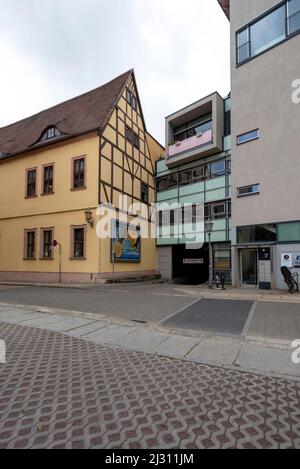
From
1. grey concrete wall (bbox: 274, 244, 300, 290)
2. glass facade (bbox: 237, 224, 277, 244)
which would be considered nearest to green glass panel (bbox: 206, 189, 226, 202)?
glass facade (bbox: 237, 224, 277, 244)

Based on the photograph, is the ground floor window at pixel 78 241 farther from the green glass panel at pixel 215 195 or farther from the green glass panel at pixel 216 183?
the green glass panel at pixel 216 183

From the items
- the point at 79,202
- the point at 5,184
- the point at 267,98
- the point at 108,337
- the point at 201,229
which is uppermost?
the point at 267,98

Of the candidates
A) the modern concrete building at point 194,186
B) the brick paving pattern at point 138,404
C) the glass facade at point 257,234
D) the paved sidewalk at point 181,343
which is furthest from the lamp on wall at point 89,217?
the brick paving pattern at point 138,404

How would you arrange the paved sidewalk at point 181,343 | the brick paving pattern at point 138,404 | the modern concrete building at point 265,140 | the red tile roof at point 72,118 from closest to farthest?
the brick paving pattern at point 138,404, the paved sidewalk at point 181,343, the modern concrete building at point 265,140, the red tile roof at point 72,118

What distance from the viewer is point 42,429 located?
2.86 m

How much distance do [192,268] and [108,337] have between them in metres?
21.8

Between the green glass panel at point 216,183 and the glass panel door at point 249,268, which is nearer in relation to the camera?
the glass panel door at point 249,268

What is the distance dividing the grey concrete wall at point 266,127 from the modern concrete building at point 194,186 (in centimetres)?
237

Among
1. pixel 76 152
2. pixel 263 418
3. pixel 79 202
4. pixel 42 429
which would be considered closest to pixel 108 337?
pixel 42 429

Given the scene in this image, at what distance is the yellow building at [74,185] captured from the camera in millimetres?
19031

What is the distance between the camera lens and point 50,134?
21.9m

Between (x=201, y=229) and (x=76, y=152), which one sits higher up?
(x=76, y=152)

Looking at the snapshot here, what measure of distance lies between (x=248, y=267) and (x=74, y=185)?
39.8ft

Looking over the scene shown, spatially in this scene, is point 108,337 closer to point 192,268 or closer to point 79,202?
point 79,202
